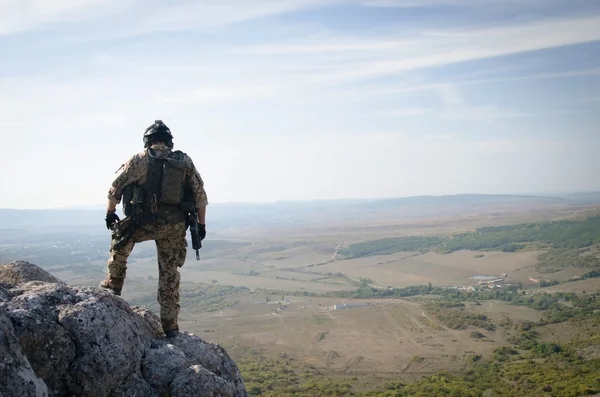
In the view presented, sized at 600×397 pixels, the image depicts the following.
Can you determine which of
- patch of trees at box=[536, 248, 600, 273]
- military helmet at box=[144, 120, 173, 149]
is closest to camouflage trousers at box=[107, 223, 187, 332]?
military helmet at box=[144, 120, 173, 149]

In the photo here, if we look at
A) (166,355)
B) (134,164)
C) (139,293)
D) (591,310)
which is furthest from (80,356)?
(139,293)

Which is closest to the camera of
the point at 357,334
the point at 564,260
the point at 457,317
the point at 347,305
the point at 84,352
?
the point at 84,352

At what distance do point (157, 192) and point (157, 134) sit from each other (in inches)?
33.8

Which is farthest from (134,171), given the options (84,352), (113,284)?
(84,352)

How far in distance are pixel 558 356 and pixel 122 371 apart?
49501mm

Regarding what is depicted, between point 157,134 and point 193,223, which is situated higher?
point 157,134

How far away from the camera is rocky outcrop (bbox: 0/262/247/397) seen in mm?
4594

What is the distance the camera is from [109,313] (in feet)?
19.4

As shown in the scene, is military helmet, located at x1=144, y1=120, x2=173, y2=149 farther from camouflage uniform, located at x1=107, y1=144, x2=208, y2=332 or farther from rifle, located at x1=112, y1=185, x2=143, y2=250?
rifle, located at x1=112, y1=185, x2=143, y2=250

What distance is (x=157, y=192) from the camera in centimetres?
696

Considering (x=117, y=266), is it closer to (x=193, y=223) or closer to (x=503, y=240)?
(x=193, y=223)

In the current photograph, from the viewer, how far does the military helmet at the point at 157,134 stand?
7102 mm

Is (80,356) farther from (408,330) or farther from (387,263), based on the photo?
(387,263)

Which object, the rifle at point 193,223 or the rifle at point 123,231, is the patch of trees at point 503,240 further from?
the rifle at point 123,231
